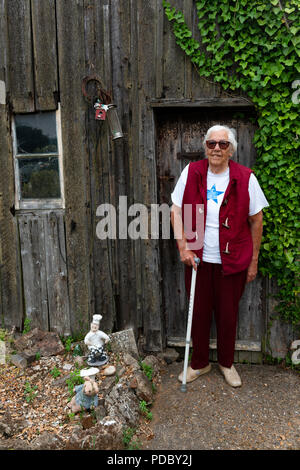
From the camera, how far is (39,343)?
4.27m

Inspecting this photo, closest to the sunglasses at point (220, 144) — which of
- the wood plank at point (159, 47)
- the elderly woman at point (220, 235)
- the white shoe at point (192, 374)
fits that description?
the elderly woman at point (220, 235)

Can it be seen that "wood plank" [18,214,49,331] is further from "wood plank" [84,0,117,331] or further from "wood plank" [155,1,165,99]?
"wood plank" [155,1,165,99]

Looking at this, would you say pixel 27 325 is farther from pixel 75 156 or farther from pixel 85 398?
pixel 75 156

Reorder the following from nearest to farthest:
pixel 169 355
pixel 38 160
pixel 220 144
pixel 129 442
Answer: pixel 129 442 → pixel 220 144 → pixel 169 355 → pixel 38 160

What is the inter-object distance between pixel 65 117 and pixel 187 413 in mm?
3070

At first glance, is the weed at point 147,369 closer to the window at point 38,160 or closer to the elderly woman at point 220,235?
the elderly woman at point 220,235

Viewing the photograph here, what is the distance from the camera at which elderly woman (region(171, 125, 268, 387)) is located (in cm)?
338

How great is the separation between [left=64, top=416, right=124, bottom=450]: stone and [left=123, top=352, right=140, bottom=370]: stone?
807 millimetres

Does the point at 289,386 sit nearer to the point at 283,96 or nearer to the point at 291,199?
the point at 291,199

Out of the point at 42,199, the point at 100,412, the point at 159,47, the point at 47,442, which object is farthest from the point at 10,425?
the point at 159,47

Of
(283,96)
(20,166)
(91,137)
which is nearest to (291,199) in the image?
(283,96)

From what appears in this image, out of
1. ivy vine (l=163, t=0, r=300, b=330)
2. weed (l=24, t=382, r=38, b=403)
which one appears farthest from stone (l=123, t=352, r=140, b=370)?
ivy vine (l=163, t=0, r=300, b=330)

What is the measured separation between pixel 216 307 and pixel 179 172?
1410mm

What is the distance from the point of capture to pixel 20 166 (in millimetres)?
4371
